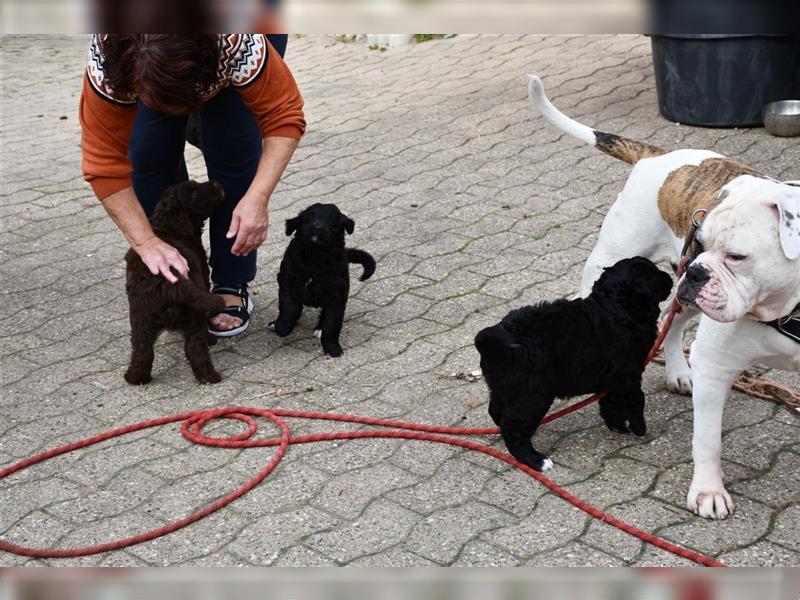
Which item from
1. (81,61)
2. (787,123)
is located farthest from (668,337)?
(81,61)

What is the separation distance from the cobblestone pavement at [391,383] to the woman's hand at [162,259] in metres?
0.59

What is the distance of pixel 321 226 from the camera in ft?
16.0

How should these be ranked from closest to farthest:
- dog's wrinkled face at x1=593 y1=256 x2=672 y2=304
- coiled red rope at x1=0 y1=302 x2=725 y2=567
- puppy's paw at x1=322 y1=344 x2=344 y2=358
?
coiled red rope at x1=0 y1=302 x2=725 y2=567 < dog's wrinkled face at x1=593 y1=256 x2=672 y2=304 < puppy's paw at x1=322 y1=344 x2=344 y2=358

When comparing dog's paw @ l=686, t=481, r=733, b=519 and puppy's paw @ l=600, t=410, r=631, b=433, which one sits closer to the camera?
dog's paw @ l=686, t=481, r=733, b=519

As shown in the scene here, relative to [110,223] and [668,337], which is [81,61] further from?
[668,337]

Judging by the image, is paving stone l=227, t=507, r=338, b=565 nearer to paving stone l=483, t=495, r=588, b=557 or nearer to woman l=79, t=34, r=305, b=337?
paving stone l=483, t=495, r=588, b=557

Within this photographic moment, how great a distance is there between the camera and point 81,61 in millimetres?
12078

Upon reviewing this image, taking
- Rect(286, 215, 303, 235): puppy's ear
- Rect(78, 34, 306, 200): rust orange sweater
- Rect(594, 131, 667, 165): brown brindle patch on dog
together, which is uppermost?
Rect(78, 34, 306, 200): rust orange sweater

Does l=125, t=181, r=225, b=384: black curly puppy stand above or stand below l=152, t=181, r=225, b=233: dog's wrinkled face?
below

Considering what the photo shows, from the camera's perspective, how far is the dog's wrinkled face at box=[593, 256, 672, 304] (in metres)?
4.08

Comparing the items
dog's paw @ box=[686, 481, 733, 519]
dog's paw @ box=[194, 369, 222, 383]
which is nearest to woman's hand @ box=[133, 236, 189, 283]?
dog's paw @ box=[194, 369, 222, 383]

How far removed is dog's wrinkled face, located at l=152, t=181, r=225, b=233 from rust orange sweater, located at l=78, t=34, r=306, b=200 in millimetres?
237

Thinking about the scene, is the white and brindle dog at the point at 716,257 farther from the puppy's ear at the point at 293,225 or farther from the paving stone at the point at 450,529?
the puppy's ear at the point at 293,225

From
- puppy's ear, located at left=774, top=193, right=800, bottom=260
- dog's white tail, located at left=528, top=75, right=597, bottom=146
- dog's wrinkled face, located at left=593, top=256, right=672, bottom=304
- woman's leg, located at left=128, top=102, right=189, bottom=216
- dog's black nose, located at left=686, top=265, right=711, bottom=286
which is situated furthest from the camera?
woman's leg, located at left=128, top=102, right=189, bottom=216
